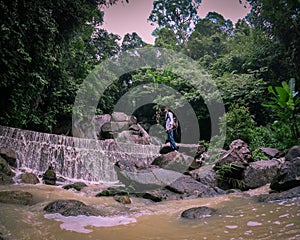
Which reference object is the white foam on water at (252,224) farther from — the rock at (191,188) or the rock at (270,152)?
the rock at (270,152)

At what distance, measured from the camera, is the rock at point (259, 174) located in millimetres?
7047

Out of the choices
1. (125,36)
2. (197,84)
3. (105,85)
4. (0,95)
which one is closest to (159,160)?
(0,95)

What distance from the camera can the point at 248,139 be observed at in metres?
11.7

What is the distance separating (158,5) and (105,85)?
14.6 meters

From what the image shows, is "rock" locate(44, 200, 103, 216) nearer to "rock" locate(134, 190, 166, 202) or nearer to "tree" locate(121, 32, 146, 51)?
"rock" locate(134, 190, 166, 202)

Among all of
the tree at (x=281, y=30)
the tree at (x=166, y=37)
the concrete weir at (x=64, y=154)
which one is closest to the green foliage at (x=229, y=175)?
the concrete weir at (x=64, y=154)

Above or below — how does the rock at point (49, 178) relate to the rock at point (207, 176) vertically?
below

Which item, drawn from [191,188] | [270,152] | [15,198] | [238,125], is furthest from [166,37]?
[15,198]

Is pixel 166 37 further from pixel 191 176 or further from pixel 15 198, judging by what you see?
pixel 15 198

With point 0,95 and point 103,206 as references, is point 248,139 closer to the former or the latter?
point 103,206

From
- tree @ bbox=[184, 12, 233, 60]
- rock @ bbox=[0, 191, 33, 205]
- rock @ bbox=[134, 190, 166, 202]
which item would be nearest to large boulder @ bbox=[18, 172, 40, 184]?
rock @ bbox=[0, 191, 33, 205]

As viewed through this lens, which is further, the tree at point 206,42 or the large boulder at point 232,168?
the tree at point 206,42

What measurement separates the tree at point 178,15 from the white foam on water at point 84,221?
1013 inches

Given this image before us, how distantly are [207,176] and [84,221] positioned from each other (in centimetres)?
484
